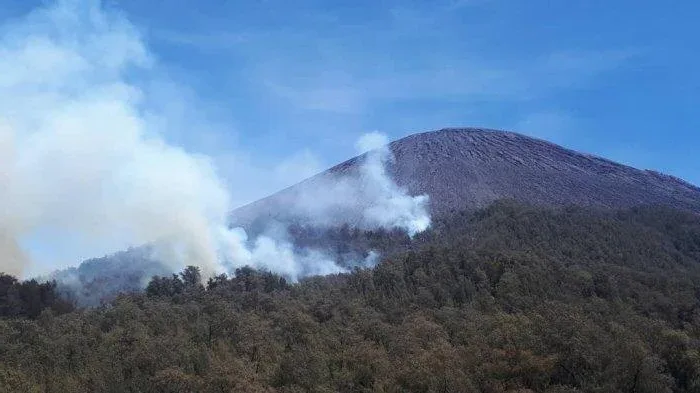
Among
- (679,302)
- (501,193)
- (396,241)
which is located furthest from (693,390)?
(501,193)

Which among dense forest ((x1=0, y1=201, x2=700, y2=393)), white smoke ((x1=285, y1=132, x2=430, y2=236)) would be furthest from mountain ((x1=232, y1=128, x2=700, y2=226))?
dense forest ((x1=0, y1=201, x2=700, y2=393))

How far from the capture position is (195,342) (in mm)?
53469

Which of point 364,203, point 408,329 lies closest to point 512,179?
point 364,203

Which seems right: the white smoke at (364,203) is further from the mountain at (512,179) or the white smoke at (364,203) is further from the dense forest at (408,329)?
the dense forest at (408,329)

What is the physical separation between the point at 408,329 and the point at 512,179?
12095cm

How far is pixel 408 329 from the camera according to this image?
54.9 metres

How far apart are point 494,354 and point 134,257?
122 metres

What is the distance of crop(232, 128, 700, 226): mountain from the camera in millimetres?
157875

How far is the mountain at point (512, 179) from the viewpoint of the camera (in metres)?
158

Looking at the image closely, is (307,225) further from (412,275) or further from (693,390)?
(693,390)

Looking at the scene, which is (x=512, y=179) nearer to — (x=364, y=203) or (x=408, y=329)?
(x=364, y=203)

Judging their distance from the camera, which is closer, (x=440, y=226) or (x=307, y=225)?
(x=440, y=226)

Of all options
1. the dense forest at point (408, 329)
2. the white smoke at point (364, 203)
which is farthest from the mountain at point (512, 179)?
the dense forest at point (408, 329)

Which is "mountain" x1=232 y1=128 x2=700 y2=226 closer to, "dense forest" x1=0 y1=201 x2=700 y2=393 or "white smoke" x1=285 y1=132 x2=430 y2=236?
"white smoke" x1=285 y1=132 x2=430 y2=236
